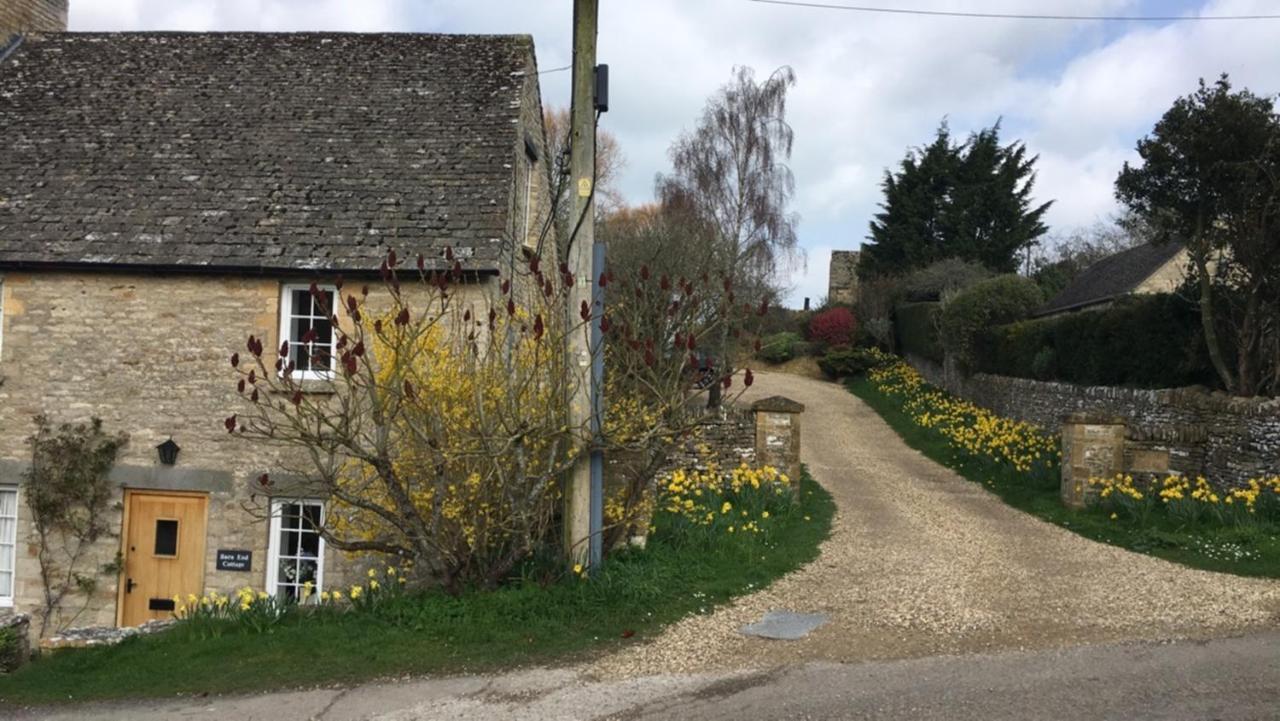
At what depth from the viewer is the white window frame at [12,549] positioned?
482 inches

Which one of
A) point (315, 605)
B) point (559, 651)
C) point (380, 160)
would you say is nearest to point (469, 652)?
point (559, 651)

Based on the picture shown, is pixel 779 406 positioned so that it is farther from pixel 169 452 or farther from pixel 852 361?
pixel 852 361

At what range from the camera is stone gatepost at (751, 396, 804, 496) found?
14164 mm

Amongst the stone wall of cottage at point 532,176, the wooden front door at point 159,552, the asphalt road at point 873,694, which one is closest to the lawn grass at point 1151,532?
the asphalt road at point 873,694

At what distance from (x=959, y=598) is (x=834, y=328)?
31.4 meters

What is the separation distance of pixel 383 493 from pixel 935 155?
3790 cm

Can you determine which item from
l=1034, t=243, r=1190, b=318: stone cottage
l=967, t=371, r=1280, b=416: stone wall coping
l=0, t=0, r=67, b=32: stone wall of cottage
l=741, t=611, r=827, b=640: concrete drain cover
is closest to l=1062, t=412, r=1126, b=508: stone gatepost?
l=967, t=371, r=1280, b=416: stone wall coping

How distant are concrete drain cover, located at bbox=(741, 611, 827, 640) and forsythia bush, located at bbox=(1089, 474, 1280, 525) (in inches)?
233

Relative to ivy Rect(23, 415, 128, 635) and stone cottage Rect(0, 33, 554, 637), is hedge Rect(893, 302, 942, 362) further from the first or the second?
ivy Rect(23, 415, 128, 635)

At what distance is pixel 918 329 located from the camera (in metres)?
33.6

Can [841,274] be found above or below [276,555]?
above

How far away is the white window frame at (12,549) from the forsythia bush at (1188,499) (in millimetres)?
14374

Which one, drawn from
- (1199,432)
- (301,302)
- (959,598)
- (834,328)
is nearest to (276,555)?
(301,302)

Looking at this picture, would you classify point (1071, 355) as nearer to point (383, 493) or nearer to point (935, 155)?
point (383, 493)
